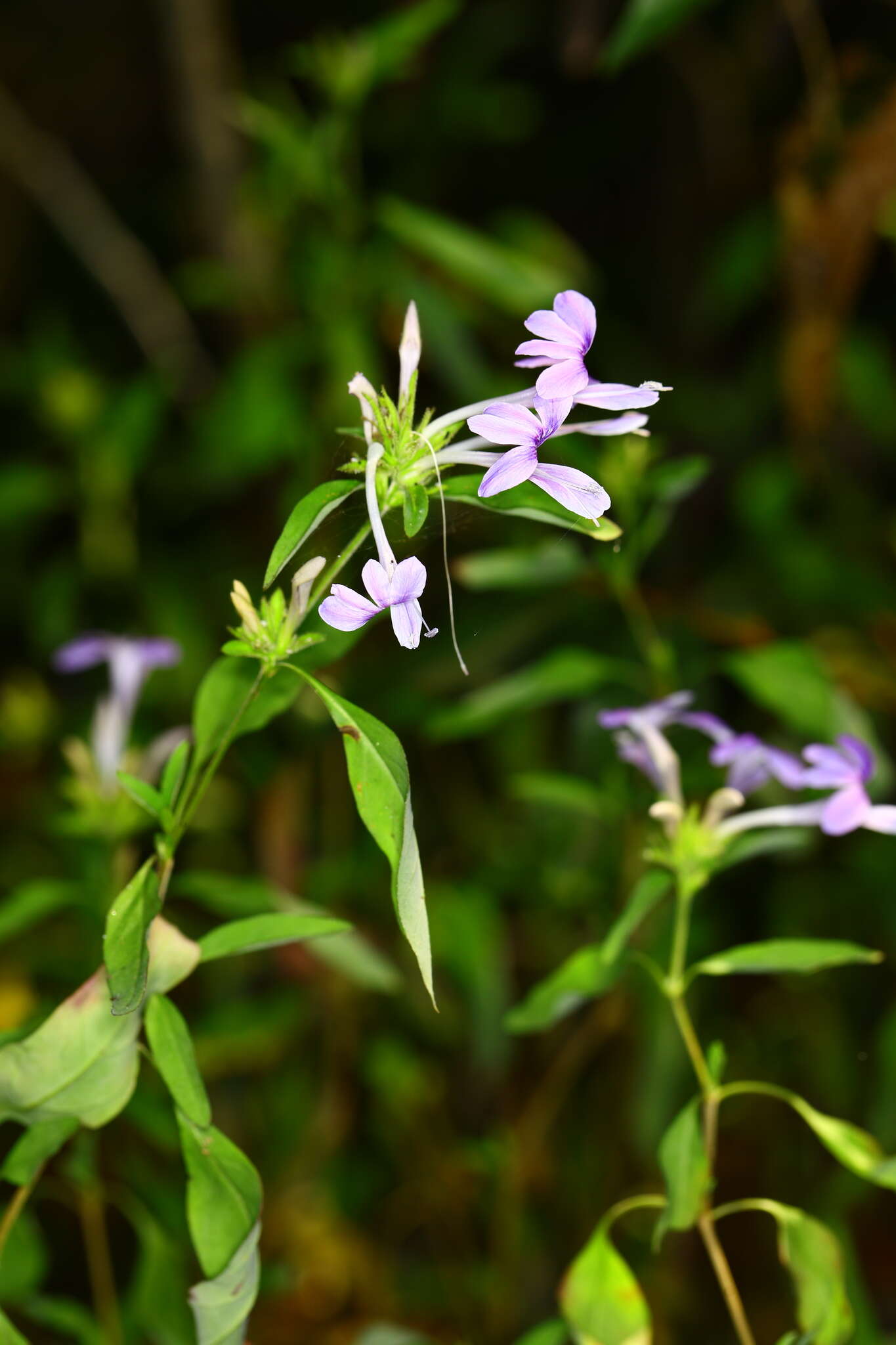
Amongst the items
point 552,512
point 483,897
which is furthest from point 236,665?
point 483,897

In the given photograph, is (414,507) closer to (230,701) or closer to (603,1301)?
(230,701)

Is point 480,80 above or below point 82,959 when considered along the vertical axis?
above

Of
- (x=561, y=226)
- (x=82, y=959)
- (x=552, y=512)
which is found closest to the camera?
(x=552, y=512)

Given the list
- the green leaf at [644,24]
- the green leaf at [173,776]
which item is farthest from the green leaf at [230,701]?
the green leaf at [644,24]

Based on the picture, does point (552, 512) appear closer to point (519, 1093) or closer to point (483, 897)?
point (483, 897)

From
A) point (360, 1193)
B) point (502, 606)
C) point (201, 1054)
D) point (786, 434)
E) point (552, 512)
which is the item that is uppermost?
point (786, 434)

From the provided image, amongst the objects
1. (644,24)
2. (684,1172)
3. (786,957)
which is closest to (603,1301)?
(684,1172)

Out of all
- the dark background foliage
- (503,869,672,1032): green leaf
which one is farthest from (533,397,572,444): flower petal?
Answer: the dark background foliage
